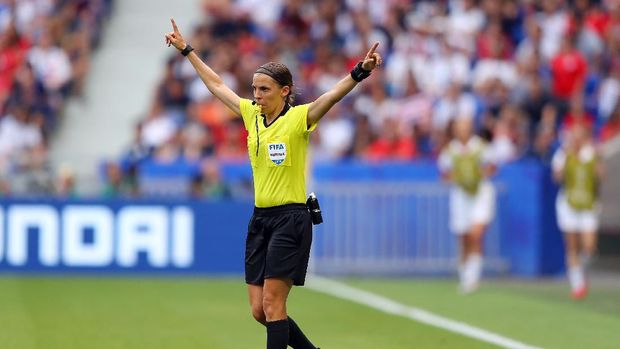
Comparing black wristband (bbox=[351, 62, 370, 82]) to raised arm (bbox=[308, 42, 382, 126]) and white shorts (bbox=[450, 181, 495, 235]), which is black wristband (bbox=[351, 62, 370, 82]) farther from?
white shorts (bbox=[450, 181, 495, 235])

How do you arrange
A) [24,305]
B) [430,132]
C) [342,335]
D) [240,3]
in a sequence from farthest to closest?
[240,3], [430,132], [24,305], [342,335]

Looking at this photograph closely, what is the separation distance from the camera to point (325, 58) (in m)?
23.8

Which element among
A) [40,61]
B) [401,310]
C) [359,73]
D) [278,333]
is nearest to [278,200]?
[278,333]

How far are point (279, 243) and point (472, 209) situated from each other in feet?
32.3

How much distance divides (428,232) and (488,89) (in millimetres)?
3621

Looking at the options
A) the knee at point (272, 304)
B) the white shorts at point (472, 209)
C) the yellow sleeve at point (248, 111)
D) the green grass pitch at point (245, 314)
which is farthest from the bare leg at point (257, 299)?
the white shorts at point (472, 209)

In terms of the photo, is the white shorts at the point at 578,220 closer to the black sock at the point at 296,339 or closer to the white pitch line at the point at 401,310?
the white pitch line at the point at 401,310

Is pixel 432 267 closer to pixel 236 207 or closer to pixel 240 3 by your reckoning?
pixel 236 207

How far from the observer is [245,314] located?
47.0ft

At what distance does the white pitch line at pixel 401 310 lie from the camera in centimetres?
1209

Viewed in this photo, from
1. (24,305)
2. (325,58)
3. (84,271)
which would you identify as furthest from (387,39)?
(24,305)

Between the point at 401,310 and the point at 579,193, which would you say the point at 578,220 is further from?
the point at 401,310

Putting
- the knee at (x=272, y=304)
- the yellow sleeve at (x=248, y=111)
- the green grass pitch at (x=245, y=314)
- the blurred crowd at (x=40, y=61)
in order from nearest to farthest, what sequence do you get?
the knee at (x=272, y=304), the yellow sleeve at (x=248, y=111), the green grass pitch at (x=245, y=314), the blurred crowd at (x=40, y=61)

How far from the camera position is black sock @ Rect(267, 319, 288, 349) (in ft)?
29.0
